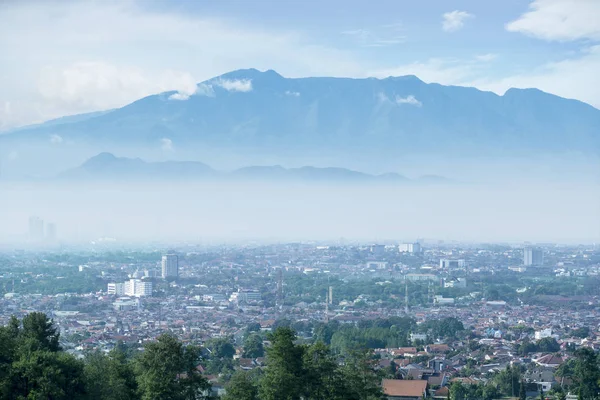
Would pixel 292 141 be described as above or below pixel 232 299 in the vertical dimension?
above

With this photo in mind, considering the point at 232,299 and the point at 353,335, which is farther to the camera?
the point at 232,299

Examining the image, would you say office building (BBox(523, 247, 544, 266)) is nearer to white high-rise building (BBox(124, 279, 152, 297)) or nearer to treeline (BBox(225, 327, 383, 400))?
white high-rise building (BBox(124, 279, 152, 297))

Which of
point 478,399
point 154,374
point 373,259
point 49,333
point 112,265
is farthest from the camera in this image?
point 373,259

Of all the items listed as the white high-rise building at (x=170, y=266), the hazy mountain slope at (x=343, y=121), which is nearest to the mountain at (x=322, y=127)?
the hazy mountain slope at (x=343, y=121)

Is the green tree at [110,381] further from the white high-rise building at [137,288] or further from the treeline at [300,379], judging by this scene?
the white high-rise building at [137,288]

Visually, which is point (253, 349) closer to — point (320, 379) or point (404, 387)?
point (404, 387)

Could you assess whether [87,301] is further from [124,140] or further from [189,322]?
[124,140]

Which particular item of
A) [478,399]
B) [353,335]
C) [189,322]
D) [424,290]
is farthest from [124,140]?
[478,399]

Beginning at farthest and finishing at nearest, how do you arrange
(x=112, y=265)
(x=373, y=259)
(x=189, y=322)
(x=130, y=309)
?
1. (x=373, y=259)
2. (x=112, y=265)
3. (x=130, y=309)
4. (x=189, y=322)
